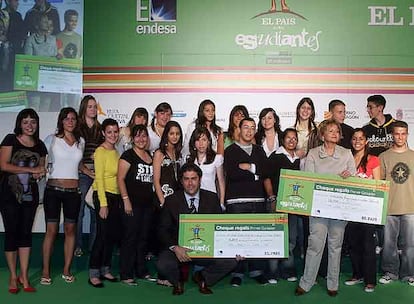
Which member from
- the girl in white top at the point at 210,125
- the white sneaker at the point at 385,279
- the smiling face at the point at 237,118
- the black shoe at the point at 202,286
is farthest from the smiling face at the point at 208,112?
the white sneaker at the point at 385,279

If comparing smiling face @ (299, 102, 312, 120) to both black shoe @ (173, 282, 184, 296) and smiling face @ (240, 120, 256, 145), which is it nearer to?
smiling face @ (240, 120, 256, 145)

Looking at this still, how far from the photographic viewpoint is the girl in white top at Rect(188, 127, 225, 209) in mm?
4566

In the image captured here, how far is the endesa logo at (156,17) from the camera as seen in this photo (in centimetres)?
609

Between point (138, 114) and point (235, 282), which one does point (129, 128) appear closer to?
point (138, 114)

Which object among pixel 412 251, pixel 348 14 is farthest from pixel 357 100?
pixel 412 251

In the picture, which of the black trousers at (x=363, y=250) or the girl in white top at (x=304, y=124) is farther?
the girl in white top at (x=304, y=124)

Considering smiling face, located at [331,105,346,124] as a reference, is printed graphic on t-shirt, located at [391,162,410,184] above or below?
below

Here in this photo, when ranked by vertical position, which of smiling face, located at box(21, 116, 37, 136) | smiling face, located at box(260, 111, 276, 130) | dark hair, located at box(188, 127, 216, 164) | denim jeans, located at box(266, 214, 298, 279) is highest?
smiling face, located at box(260, 111, 276, 130)

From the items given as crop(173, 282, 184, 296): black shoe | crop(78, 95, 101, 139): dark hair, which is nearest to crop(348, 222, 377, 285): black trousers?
crop(173, 282, 184, 296): black shoe

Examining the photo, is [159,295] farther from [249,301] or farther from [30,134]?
[30,134]

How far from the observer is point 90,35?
6117 millimetres

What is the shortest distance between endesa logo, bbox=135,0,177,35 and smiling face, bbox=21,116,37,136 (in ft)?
7.38

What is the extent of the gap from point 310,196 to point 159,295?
5.06ft

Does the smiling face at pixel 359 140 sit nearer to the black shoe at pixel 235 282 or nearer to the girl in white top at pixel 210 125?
the girl in white top at pixel 210 125
